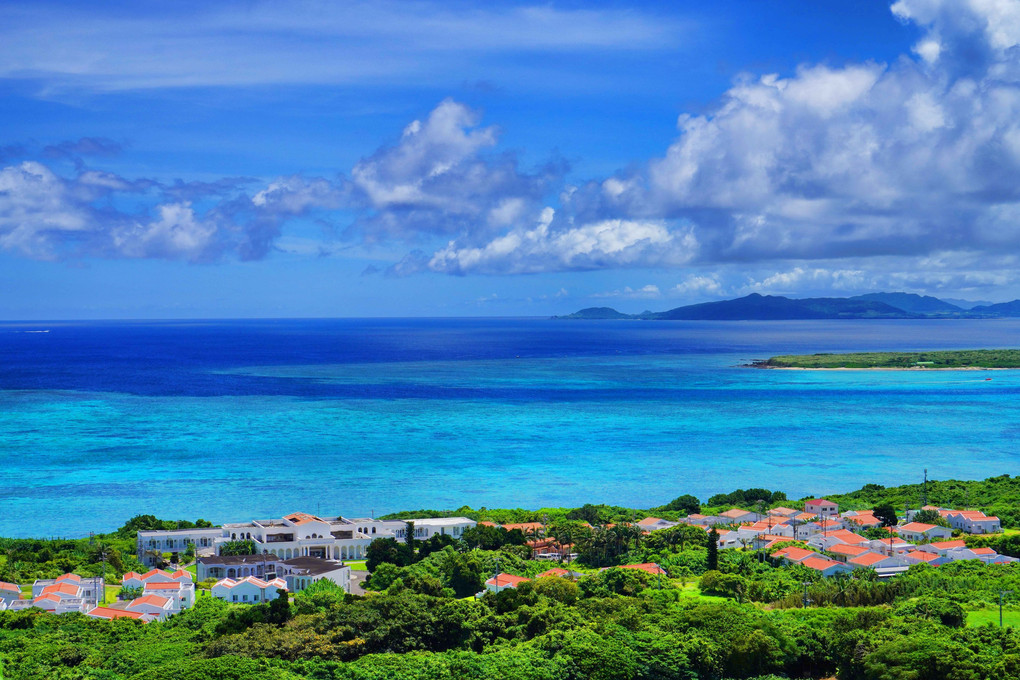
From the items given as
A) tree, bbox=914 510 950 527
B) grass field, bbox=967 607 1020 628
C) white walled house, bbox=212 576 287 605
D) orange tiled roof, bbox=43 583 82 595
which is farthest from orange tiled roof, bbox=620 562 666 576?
orange tiled roof, bbox=43 583 82 595

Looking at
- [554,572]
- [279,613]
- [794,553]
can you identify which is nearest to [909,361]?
[794,553]

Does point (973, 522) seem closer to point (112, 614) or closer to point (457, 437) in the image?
point (457, 437)

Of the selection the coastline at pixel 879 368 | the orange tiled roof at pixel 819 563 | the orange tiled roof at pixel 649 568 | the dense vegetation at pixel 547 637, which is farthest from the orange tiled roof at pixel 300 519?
the coastline at pixel 879 368

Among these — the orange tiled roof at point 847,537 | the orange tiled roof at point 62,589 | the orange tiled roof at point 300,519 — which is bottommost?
the orange tiled roof at point 847,537

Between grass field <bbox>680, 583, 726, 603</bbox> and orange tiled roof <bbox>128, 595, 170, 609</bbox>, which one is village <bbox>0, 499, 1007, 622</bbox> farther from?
grass field <bbox>680, 583, 726, 603</bbox>

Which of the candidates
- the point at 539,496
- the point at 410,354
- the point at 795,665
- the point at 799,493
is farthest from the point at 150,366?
the point at 795,665

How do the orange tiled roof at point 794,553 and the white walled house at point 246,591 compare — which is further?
the orange tiled roof at point 794,553

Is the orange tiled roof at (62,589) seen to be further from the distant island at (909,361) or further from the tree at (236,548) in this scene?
the distant island at (909,361)
